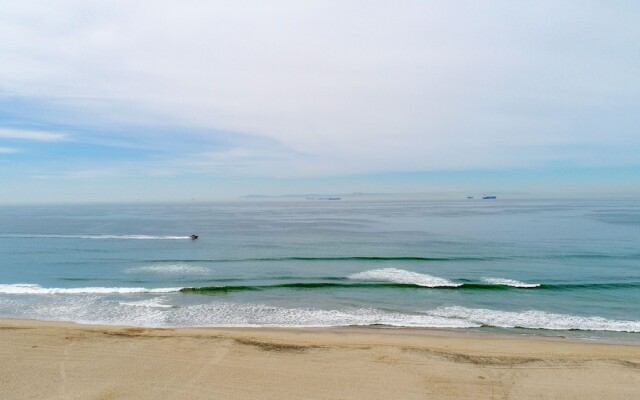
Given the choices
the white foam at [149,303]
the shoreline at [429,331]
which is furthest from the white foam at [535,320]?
the white foam at [149,303]

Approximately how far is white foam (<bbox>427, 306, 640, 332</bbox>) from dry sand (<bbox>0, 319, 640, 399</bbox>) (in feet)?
7.91

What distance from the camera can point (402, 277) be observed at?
1132 inches

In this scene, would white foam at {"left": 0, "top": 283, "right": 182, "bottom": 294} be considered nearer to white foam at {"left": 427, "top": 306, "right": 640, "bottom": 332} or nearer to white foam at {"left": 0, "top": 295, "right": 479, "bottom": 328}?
white foam at {"left": 0, "top": 295, "right": 479, "bottom": 328}

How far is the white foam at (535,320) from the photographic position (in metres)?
18.8

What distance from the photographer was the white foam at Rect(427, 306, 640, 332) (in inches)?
742

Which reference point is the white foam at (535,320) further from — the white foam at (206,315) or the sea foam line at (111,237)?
the sea foam line at (111,237)

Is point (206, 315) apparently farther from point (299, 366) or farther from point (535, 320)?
point (535, 320)

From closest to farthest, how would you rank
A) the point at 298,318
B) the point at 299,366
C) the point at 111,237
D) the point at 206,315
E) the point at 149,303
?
the point at 299,366, the point at 298,318, the point at 206,315, the point at 149,303, the point at 111,237

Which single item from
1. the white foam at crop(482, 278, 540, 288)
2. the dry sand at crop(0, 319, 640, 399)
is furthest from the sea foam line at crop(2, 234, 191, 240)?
the white foam at crop(482, 278, 540, 288)

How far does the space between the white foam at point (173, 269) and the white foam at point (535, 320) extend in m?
19.3

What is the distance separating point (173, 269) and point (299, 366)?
22.5m

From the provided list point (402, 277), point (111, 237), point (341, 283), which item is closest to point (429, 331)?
point (341, 283)

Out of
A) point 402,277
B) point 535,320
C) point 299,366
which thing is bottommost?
point 535,320

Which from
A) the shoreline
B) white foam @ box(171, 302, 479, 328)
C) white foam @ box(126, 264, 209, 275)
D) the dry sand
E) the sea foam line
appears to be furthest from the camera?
the sea foam line
